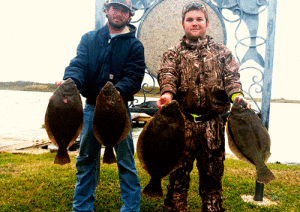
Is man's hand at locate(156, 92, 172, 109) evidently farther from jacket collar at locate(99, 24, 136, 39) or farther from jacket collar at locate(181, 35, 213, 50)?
jacket collar at locate(99, 24, 136, 39)

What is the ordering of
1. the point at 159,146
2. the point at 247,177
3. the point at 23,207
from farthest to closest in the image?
the point at 247,177, the point at 23,207, the point at 159,146

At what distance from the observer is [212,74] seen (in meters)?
2.53

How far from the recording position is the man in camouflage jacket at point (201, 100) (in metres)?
2.53

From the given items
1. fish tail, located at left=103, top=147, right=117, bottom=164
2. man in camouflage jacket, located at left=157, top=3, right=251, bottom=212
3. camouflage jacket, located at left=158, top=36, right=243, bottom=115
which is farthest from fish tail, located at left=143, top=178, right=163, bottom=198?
camouflage jacket, located at left=158, top=36, right=243, bottom=115

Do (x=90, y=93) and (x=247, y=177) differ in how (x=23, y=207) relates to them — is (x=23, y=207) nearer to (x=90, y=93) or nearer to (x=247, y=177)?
(x=90, y=93)

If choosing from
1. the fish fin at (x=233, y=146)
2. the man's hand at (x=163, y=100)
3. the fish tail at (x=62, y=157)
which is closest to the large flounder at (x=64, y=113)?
the fish tail at (x=62, y=157)

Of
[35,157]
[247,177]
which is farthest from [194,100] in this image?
Result: [35,157]

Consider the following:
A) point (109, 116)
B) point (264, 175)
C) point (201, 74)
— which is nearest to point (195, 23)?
point (201, 74)

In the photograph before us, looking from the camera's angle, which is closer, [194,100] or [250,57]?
[194,100]

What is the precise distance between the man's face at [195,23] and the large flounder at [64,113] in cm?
142

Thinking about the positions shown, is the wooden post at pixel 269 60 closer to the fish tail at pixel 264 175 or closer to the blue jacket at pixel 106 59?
the blue jacket at pixel 106 59

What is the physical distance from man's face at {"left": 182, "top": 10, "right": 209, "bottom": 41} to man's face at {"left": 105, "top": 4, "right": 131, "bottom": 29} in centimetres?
68

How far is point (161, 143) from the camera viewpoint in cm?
167

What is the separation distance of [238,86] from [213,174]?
0.99 metres
